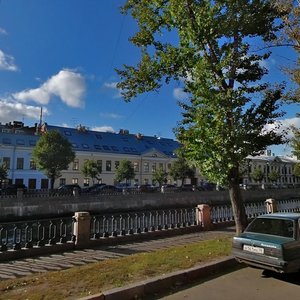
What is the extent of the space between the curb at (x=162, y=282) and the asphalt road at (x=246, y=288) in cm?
32

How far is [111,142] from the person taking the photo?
68812 mm

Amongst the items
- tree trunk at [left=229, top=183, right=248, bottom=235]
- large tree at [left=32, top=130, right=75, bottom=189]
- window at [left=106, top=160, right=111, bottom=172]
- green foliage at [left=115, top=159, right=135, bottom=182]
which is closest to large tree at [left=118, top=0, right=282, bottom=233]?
tree trunk at [left=229, top=183, right=248, bottom=235]

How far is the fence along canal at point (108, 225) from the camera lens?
1087cm

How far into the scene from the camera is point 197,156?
38.5ft

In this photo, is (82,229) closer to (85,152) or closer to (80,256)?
(80,256)

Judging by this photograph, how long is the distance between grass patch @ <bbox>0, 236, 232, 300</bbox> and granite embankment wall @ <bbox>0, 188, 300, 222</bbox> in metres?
22.0

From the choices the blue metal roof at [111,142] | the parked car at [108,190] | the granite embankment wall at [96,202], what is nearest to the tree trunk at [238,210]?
the granite embankment wall at [96,202]

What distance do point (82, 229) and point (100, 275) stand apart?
415cm

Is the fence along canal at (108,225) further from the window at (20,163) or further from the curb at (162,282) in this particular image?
the window at (20,163)

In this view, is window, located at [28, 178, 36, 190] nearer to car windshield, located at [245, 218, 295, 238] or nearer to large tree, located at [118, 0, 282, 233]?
large tree, located at [118, 0, 282, 233]

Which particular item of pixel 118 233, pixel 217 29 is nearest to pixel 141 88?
pixel 217 29

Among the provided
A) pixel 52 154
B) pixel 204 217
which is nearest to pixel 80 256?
pixel 204 217

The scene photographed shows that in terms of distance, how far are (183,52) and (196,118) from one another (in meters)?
2.44

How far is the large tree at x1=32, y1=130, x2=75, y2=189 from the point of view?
43719 mm
